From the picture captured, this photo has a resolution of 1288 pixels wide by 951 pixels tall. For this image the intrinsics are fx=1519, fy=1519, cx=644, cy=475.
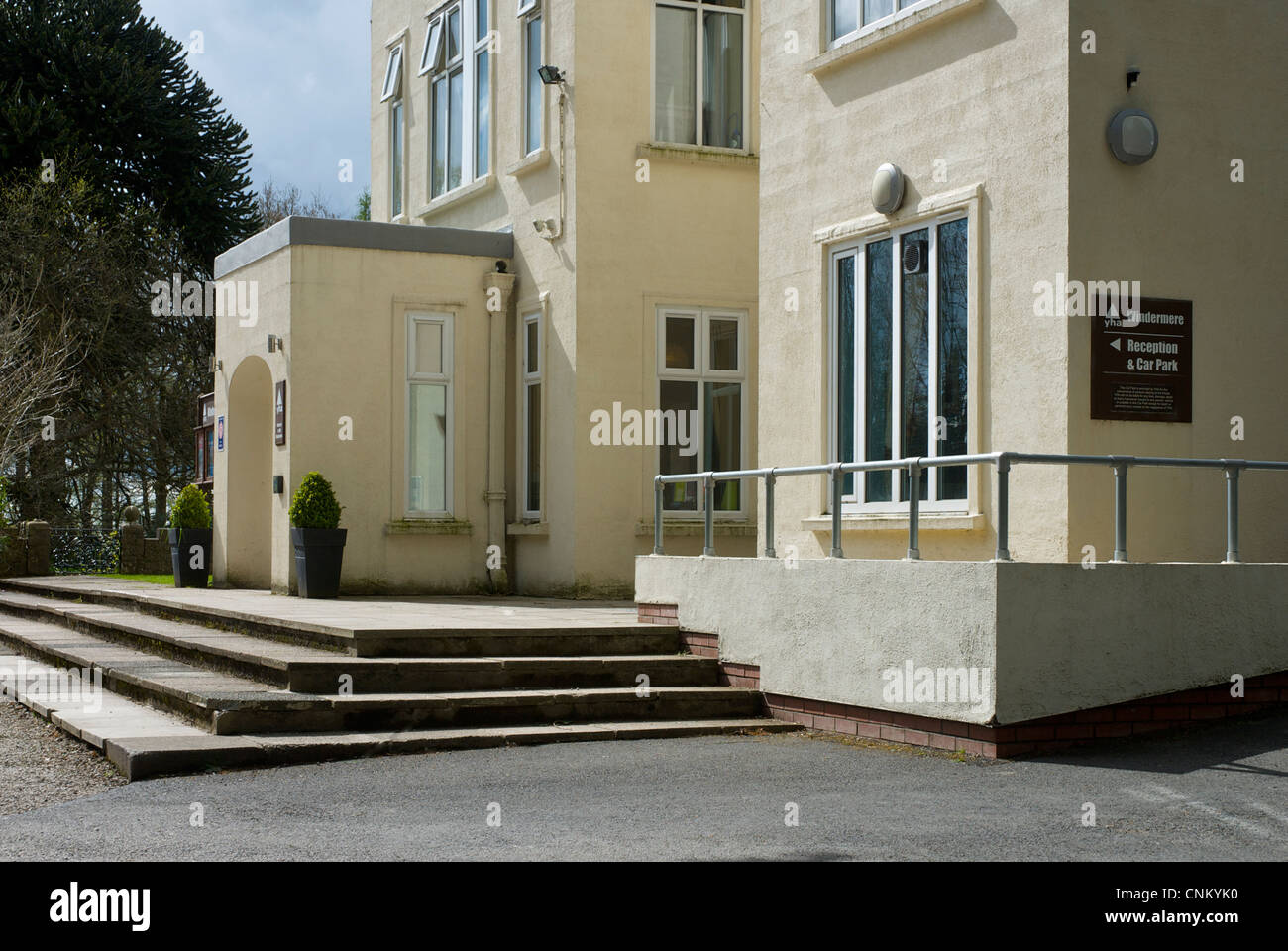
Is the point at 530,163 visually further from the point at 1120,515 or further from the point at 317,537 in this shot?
the point at 1120,515

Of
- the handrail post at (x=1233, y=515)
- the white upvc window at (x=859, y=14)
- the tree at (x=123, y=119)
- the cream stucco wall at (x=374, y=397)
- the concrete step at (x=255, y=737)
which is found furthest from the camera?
the tree at (x=123, y=119)

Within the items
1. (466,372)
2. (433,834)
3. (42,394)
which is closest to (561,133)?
(466,372)

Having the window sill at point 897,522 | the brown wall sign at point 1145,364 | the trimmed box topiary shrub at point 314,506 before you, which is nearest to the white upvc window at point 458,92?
the trimmed box topiary shrub at point 314,506

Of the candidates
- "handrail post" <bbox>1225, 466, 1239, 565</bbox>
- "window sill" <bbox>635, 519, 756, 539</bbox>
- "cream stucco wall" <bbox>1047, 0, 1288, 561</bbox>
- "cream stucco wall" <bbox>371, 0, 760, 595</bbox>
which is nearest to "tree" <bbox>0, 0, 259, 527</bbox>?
"cream stucco wall" <bbox>371, 0, 760, 595</bbox>

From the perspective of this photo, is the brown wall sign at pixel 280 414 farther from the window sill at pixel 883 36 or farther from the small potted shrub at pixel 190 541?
the window sill at pixel 883 36

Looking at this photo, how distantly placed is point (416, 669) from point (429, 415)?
23.4ft

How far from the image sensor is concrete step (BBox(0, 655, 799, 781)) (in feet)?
28.0

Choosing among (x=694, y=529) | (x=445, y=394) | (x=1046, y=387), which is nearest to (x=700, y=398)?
(x=694, y=529)

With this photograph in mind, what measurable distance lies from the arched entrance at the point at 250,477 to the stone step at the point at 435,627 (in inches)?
124

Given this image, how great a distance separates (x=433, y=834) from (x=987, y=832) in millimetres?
2474

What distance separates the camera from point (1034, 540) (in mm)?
9930

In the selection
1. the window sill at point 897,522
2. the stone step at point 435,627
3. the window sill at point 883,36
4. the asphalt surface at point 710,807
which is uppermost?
the window sill at point 883,36

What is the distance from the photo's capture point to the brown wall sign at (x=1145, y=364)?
9.84 metres
